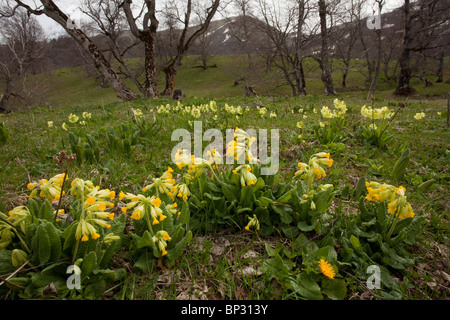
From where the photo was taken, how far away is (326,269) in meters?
1.41

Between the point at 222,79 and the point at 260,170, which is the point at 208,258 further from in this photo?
the point at 222,79

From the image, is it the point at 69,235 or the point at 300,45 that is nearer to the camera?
the point at 69,235

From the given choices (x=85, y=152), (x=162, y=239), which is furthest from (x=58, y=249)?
(x=85, y=152)

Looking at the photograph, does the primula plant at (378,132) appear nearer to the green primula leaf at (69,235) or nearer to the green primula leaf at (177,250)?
the green primula leaf at (177,250)

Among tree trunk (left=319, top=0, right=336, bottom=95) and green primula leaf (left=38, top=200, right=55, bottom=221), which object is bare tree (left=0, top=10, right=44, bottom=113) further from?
green primula leaf (left=38, top=200, right=55, bottom=221)

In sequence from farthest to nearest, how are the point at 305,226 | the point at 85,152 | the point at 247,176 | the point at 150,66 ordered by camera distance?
the point at 150,66 < the point at 85,152 < the point at 305,226 < the point at 247,176

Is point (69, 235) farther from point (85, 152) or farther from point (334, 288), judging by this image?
point (85, 152)

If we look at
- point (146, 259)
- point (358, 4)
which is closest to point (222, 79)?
point (358, 4)

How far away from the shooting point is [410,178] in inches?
110

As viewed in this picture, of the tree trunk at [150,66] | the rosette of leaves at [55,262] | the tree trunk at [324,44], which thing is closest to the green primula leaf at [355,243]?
the rosette of leaves at [55,262]

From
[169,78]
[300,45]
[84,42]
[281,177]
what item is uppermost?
[300,45]

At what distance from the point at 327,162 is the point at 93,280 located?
1.67m

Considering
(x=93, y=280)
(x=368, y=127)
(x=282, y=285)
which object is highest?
(x=368, y=127)

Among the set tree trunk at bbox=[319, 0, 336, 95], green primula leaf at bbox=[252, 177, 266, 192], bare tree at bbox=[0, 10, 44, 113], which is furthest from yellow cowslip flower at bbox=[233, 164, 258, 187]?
bare tree at bbox=[0, 10, 44, 113]
